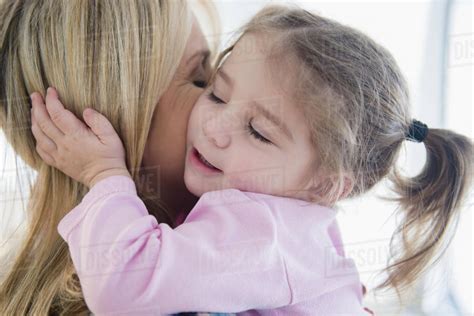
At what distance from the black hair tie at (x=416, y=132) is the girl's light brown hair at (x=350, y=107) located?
0.06 feet

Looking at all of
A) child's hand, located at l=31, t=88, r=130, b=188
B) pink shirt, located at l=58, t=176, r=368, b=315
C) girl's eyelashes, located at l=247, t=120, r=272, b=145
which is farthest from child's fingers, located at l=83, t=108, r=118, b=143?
girl's eyelashes, located at l=247, t=120, r=272, b=145

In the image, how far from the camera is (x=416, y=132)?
1.14 metres

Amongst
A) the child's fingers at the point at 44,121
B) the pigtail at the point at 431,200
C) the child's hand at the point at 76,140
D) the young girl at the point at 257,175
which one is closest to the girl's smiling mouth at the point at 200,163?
the young girl at the point at 257,175

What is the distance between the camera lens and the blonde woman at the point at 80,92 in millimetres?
1087

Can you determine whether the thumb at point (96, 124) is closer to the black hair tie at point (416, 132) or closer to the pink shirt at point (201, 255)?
the pink shirt at point (201, 255)

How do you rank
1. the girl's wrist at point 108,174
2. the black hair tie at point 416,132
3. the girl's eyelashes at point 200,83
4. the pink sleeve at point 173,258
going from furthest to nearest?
the girl's eyelashes at point 200,83, the black hair tie at point 416,132, the girl's wrist at point 108,174, the pink sleeve at point 173,258

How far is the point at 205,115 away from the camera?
111cm

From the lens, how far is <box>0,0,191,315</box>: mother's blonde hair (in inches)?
42.8

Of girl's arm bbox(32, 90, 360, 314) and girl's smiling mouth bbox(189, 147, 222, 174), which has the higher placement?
girl's smiling mouth bbox(189, 147, 222, 174)

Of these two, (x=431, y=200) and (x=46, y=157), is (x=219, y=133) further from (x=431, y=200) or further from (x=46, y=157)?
(x=431, y=200)

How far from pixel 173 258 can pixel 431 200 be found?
1.94 ft

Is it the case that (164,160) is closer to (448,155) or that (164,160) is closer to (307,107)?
(307,107)

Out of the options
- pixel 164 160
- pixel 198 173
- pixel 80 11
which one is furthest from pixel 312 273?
pixel 80 11

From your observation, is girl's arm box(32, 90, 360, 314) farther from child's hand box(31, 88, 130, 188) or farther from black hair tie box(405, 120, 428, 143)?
black hair tie box(405, 120, 428, 143)
